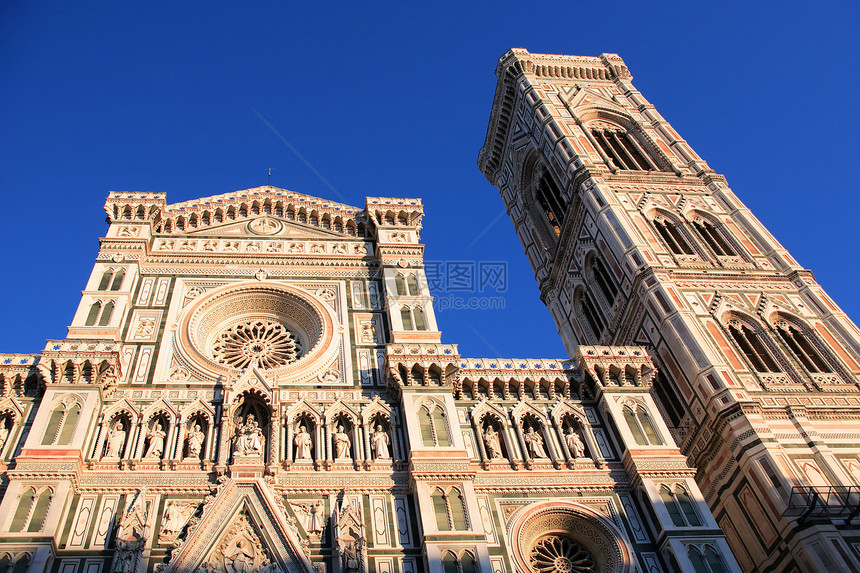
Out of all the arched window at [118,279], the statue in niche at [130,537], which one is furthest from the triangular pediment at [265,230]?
the statue in niche at [130,537]

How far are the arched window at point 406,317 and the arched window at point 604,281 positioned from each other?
787 centimetres

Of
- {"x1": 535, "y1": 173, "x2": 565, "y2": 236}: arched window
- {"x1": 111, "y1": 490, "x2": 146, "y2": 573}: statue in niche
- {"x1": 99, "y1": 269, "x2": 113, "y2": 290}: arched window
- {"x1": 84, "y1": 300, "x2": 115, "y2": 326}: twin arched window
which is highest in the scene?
{"x1": 535, "y1": 173, "x2": 565, "y2": 236}: arched window

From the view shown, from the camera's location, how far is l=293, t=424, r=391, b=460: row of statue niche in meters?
15.8

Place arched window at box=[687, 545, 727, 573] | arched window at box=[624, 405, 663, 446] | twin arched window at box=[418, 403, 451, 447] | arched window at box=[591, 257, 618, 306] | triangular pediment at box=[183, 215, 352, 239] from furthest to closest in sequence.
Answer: arched window at box=[591, 257, 618, 306] < triangular pediment at box=[183, 215, 352, 239] < arched window at box=[624, 405, 663, 446] < twin arched window at box=[418, 403, 451, 447] < arched window at box=[687, 545, 727, 573]

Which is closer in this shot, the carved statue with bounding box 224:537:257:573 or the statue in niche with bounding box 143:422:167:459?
the carved statue with bounding box 224:537:257:573

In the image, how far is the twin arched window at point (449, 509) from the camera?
14383 millimetres

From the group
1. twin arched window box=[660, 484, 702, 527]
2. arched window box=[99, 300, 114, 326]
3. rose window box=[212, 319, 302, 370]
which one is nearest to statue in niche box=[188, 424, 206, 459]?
rose window box=[212, 319, 302, 370]

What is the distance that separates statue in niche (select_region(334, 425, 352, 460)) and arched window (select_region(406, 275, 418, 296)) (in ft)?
15.6

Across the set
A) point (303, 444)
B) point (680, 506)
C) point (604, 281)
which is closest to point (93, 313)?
point (303, 444)

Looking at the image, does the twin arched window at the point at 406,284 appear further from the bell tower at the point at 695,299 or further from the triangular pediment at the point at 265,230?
the bell tower at the point at 695,299

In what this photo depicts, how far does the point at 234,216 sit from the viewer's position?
22594 millimetres

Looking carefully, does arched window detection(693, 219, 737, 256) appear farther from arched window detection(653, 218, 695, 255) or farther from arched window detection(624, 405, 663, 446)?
arched window detection(624, 405, 663, 446)

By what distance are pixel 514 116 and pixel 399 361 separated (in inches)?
769

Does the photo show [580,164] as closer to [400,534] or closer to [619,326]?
[619,326]
